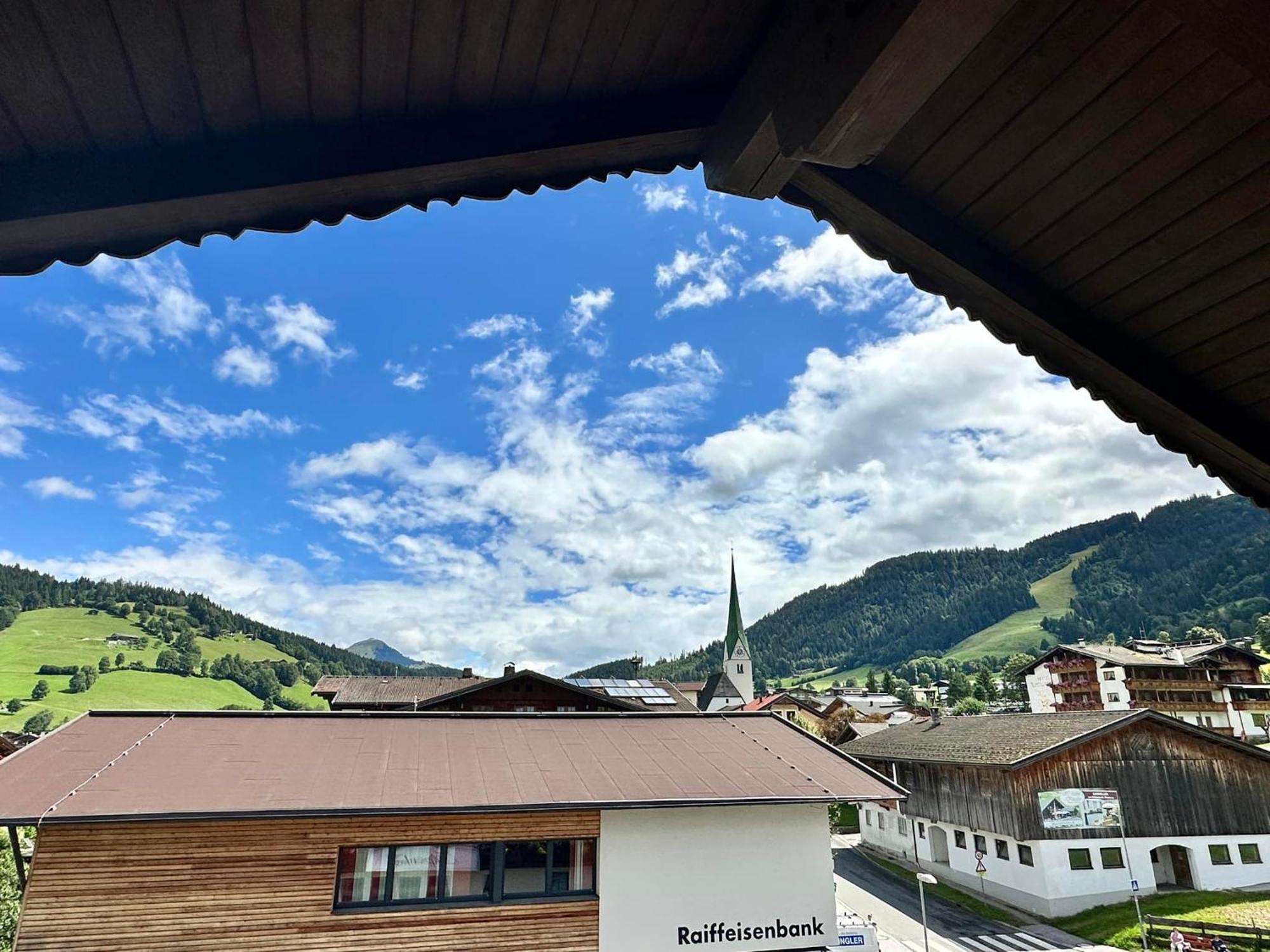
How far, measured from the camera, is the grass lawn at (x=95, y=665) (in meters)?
89.2

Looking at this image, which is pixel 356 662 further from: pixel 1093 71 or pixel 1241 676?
pixel 1093 71

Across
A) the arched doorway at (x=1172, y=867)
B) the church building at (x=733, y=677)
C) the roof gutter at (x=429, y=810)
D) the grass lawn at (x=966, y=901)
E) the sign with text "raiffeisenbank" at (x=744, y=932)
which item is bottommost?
the grass lawn at (x=966, y=901)

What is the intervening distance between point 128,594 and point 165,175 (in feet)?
591

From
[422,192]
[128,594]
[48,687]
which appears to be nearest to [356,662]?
[128,594]

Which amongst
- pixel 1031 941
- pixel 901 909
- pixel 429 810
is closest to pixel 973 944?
pixel 1031 941

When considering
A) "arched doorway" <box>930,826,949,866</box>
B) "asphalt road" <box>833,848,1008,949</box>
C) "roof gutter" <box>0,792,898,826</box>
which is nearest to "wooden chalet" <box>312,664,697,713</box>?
"roof gutter" <box>0,792,898,826</box>

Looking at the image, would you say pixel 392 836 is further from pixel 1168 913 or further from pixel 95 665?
pixel 95 665

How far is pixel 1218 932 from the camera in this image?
19.2 m

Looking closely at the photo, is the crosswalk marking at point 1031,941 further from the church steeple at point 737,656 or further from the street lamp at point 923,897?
the church steeple at point 737,656

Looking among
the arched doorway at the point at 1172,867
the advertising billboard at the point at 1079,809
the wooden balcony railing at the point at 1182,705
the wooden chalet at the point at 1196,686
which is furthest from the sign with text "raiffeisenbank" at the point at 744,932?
the wooden balcony railing at the point at 1182,705

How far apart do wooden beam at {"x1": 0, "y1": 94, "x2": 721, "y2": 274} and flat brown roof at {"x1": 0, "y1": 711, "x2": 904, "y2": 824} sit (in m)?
11.5

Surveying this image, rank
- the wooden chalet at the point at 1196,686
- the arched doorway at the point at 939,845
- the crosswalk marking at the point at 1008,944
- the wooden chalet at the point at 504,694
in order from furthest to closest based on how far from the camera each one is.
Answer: the wooden chalet at the point at 1196,686, the wooden chalet at the point at 504,694, the arched doorway at the point at 939,845, the crosswalk marking at the point at 1008,944

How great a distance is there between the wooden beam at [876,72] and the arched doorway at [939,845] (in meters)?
33.0

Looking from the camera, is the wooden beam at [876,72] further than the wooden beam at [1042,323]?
No
